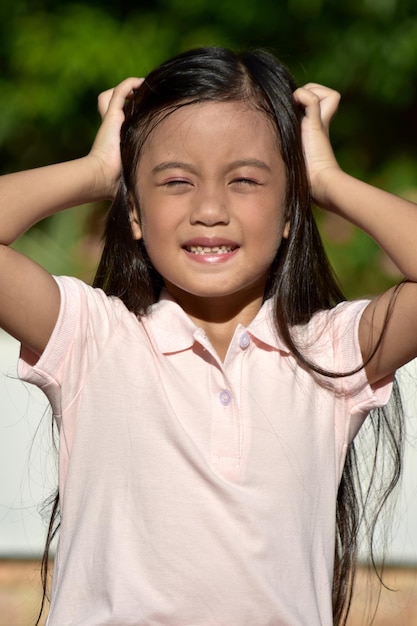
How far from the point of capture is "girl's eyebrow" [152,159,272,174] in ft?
7.24

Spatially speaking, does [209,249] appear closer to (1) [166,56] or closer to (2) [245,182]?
(2) [245,182]

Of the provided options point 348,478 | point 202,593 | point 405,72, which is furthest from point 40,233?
point 202,593

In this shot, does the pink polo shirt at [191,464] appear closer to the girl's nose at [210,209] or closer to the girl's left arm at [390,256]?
the girl's left arm at [390,256]

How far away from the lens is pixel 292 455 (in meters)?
2.18

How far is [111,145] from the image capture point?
236 centimetres

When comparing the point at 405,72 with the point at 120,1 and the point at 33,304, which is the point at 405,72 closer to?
the point at 120,1

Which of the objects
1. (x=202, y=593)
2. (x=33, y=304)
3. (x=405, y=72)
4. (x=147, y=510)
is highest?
(x=405, y=72)

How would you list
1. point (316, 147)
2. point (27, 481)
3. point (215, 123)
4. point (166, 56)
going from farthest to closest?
point (166, 56)
point (27, 481)
point (316, 147)
point (215, 123)

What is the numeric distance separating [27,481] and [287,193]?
1.52 m

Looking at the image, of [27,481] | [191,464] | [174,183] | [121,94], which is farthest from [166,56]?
[191,464]

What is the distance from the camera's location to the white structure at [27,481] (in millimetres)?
3457

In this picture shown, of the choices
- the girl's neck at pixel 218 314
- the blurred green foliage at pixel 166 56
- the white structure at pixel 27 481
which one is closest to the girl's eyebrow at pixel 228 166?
the girl's neck at pixel 218 314

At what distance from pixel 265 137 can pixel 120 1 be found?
10.8 ft

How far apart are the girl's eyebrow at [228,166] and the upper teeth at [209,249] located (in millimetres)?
142
